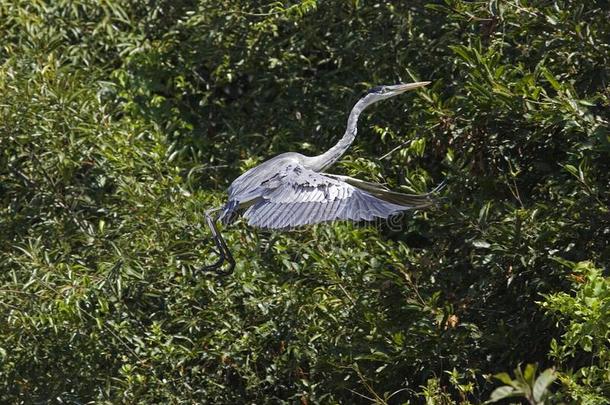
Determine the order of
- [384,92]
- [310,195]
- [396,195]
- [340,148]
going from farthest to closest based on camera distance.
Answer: [384,92] < [340,148] < [310,195] < [396,195]

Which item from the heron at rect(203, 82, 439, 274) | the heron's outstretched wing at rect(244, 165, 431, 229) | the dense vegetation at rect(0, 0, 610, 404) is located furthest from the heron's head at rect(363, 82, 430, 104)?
the heron's outstretched wing at rect(244, 165, 431, 229)

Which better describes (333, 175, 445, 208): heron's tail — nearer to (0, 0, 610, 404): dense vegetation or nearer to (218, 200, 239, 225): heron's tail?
(0, 0, 610, 404): dense vegetation

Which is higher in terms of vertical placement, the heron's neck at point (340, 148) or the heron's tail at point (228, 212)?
the heron's neck at point (340, 148)

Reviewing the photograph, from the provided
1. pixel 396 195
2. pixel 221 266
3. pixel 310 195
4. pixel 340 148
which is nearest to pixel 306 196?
pixel 310 195

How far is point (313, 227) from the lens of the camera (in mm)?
6469

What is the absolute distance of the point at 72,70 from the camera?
7.67 metres

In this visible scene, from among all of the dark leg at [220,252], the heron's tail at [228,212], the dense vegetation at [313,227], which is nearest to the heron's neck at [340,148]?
the dense vegetation at [313,227]

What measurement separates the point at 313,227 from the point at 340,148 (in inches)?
17.3

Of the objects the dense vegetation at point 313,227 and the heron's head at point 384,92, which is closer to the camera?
the dense vegetation at point 313,227

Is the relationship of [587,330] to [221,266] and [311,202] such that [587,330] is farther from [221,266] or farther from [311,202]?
[221,266]

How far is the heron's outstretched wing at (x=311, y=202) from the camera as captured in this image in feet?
18.3

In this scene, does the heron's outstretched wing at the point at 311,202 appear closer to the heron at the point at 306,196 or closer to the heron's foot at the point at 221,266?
the heron at the point at 306,196

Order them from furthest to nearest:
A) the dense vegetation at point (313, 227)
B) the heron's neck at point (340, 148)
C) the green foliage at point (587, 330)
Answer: the heron's neck at point (340, 148)
the dense vegetation at point (313, 227)
the green foliage at point (587, 330)

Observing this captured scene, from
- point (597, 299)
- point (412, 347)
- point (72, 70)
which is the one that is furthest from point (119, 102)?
point (597, 299)
